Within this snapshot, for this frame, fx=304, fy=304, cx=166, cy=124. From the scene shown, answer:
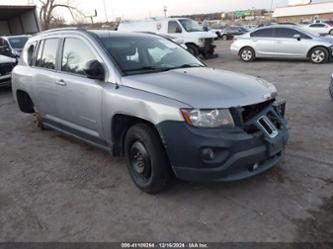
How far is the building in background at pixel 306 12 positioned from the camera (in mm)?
67188

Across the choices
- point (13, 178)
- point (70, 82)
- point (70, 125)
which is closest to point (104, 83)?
point (70, 82)

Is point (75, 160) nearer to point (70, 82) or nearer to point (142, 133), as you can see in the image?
point (70, 82)

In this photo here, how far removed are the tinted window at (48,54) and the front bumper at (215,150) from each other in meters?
2.45

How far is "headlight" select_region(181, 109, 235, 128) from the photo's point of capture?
2.79 m

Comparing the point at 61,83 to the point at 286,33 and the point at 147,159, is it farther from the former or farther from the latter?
the point at 286,33

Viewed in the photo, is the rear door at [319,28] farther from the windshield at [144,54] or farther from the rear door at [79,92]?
the rear door at [79,92]

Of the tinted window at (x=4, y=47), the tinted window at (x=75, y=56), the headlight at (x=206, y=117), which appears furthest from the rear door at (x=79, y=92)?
the tinted window at (x=4, y=47)

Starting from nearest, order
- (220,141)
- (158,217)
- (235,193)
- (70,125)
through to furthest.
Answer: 1. (220,141)
2. (158,217)
3. (235,193)
4. (70,125)

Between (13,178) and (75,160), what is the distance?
81 centimetres

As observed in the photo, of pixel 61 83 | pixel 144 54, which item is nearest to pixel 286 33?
pixel 144 54

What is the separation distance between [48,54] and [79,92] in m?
1.26

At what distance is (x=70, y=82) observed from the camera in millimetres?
4004

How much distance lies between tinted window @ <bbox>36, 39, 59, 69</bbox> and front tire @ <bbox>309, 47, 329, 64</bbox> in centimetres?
1144

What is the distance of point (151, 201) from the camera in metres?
3.25
